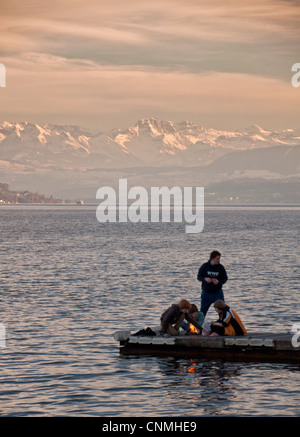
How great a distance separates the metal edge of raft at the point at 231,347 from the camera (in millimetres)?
23859

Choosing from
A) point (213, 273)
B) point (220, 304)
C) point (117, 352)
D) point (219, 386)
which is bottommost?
point (219, 386)

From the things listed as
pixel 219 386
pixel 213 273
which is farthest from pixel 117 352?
pixel 219 386

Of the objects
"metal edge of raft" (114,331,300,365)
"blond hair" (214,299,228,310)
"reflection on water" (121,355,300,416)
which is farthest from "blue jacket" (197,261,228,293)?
"reflection on water" (121,355,300,416)

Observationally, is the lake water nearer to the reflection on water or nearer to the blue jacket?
the reflection on water

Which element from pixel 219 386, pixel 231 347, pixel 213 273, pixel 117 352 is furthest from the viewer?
pixel 117 352

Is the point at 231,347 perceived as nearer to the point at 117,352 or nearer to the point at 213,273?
the point at 213,273

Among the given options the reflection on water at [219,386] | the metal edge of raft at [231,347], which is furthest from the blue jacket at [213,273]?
the reflection on water at [219,386]

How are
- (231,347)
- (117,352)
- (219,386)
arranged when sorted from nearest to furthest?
(219,386)
(231,347)
(117,352)

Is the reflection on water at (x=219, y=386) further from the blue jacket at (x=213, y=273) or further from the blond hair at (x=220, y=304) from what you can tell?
the blue jacket at (x=213, y=273)

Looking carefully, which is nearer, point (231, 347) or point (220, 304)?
point (220, 304)

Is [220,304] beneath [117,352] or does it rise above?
above

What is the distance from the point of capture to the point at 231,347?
24.2 meters

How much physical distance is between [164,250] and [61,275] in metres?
35.8
